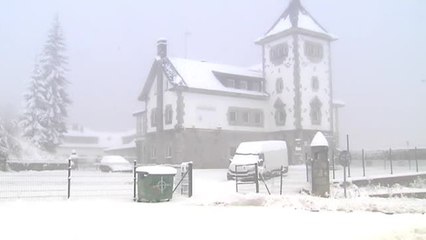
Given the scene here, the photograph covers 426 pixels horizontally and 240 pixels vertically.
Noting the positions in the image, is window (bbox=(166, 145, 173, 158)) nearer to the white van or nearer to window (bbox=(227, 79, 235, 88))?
window (bbox=(227, 79, 235, 88))

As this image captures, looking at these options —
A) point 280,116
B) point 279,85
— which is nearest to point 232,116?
point 280,116

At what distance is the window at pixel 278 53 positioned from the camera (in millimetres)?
46906

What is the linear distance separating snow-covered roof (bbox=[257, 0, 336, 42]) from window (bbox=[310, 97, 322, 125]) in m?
6.76

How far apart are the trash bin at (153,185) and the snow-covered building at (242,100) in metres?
26.1

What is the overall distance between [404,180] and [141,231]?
67.1 feet

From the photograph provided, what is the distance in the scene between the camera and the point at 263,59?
49562 mm

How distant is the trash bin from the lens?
14.9 metres

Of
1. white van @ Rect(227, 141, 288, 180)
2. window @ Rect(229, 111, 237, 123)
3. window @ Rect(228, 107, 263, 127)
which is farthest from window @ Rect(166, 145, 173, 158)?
white van @ Rect(227, 141, 288, 180)

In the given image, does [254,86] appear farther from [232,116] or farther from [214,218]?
[214,218]

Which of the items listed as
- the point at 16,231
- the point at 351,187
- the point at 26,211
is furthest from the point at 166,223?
the point at 351,187

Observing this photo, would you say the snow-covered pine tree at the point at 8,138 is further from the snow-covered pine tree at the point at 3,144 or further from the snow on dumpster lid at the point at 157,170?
the snow on dumpster lid at the point at 157,170

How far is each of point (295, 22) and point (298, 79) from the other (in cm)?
582

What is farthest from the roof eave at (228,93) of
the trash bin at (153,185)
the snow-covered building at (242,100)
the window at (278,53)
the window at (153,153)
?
the trash bin at (153,185)

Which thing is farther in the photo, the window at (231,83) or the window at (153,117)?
the window at (231,83)
